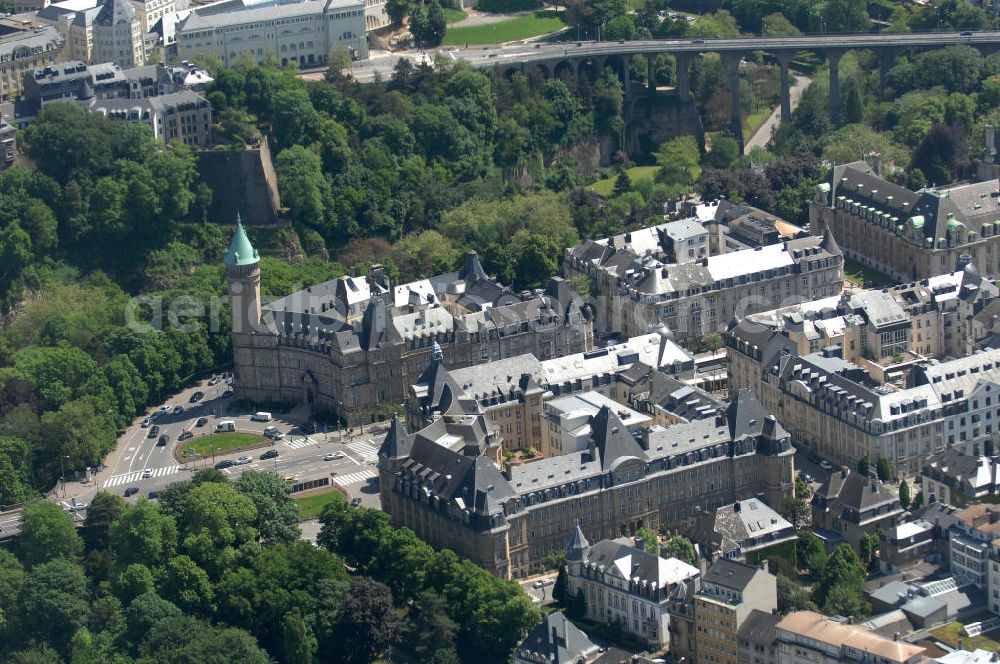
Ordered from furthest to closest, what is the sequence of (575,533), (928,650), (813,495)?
(813,495) → (575,533) → (928,650)

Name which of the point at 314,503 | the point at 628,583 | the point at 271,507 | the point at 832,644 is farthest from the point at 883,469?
the point at 271,507

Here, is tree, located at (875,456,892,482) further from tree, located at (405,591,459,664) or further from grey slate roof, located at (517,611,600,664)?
tree, located at (405,591,459,664)

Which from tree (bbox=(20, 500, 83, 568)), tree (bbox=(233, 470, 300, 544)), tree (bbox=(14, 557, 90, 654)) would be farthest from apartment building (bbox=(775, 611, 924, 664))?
tree (bbox=(20, 500, 83, 568))

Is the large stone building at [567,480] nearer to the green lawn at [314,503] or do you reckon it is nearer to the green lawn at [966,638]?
the green lawn at [314,503]

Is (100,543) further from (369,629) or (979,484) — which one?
(979,484)

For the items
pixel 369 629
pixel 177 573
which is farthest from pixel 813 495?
pixel 177 573

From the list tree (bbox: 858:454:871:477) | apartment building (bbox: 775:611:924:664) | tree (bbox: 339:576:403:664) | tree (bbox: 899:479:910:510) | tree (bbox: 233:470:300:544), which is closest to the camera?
apartment building (bbox: 775:611:924:664)

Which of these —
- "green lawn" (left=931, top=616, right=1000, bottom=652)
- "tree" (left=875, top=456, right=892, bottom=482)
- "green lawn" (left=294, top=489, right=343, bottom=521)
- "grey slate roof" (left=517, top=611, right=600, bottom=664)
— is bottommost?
"green lawn" (left=931, top=616, right=1000, bottom=652)

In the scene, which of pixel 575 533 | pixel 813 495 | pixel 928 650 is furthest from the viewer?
pixel 813 495
